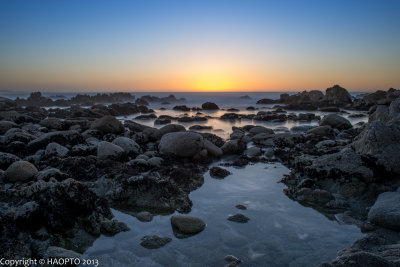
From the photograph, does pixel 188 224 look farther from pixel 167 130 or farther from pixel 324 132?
pixel 324 132

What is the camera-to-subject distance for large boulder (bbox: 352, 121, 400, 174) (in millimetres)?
5996

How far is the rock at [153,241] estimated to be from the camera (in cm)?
385

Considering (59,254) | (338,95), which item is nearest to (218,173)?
(59,254)

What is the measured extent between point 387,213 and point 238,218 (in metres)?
2.39

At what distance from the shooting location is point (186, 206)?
16.8 feet

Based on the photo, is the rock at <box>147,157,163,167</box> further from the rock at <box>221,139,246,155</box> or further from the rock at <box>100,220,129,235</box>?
the rock at <box>100,220,129,235</box>

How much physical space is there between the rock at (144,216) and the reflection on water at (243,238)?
3.1 inches

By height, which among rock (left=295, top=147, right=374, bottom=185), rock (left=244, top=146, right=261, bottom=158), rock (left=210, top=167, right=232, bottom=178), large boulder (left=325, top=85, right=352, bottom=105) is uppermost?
large boulder (left=325, top=85, right=352, bottom=105)

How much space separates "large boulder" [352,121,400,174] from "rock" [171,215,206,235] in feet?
14.3

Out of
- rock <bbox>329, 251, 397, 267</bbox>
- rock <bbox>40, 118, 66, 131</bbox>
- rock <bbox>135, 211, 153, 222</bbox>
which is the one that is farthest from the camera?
rock <bbox>40, 118, 66, 131</bbox>

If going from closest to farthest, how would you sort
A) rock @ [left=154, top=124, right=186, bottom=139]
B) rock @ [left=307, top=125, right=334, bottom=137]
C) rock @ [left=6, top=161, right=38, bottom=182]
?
rock @ [left=6, top=161, right=38, bottom=182] < rock @ [left=154, top=124, right=186, bottom=139] < rock @ [left=307, top=125, right=334, bottom=137]

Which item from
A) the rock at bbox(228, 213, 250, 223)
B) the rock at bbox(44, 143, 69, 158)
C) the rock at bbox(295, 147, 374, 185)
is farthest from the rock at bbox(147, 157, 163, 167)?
the rock at bbox(295, 147, 374, 185)

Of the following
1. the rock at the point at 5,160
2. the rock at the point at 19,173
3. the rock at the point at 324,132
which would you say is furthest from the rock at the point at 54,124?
the rock at the point at 324,132

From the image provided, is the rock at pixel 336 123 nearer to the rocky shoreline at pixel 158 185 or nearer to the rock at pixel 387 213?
the rocky shoreline at pixel 158 185
